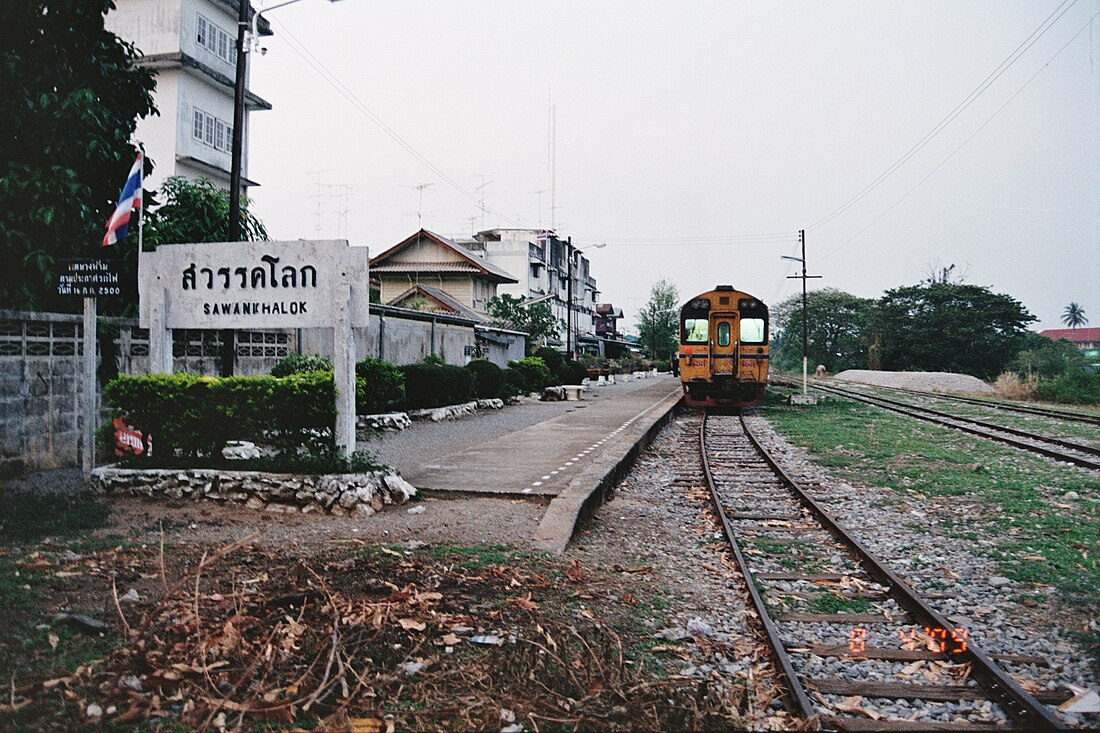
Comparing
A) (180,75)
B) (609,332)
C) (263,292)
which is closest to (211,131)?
(180,75)

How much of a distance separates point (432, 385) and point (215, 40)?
15027 millimetres

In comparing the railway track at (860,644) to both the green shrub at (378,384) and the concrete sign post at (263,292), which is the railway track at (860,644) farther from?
the green shrub at (378,384)

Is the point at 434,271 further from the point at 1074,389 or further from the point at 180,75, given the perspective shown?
the point at 1074,389

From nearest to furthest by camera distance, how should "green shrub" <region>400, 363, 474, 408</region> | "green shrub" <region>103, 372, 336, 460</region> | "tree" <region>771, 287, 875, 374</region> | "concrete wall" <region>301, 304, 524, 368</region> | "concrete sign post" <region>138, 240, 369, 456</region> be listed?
"green shrub" <region>103, 372, 336, 460</region>
"concrete sign post" <region>138, 240, 369, 456</region>
"concrete wall" <region>301, 304, 524, 368</region>
"green shrub" <region>400, 363, 474, 408</region>
"tree" <region>771, 287, 875, 374</region>

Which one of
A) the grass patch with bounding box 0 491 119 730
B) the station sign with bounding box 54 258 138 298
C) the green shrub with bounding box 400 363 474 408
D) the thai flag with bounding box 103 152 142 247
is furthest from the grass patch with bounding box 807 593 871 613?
the green shrub with bounding box 400 363 474 408

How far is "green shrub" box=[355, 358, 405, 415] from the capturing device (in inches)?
604

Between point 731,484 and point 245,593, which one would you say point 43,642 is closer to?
point 245,593

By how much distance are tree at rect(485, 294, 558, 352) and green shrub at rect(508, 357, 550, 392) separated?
475 centimetres

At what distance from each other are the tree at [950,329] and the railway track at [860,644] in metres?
53.0

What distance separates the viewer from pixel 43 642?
4.02 meters

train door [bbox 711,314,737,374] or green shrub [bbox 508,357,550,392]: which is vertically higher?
train door [bbox 711,314,737,374]

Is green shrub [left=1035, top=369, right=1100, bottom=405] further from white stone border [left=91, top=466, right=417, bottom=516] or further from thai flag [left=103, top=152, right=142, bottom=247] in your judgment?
thai flag [left=103, top=152, right=142, bottom=247]

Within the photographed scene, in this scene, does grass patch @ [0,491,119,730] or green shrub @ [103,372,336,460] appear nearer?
grass patch @ [0,491,119,730]

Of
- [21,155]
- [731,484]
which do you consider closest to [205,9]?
[21,155]
